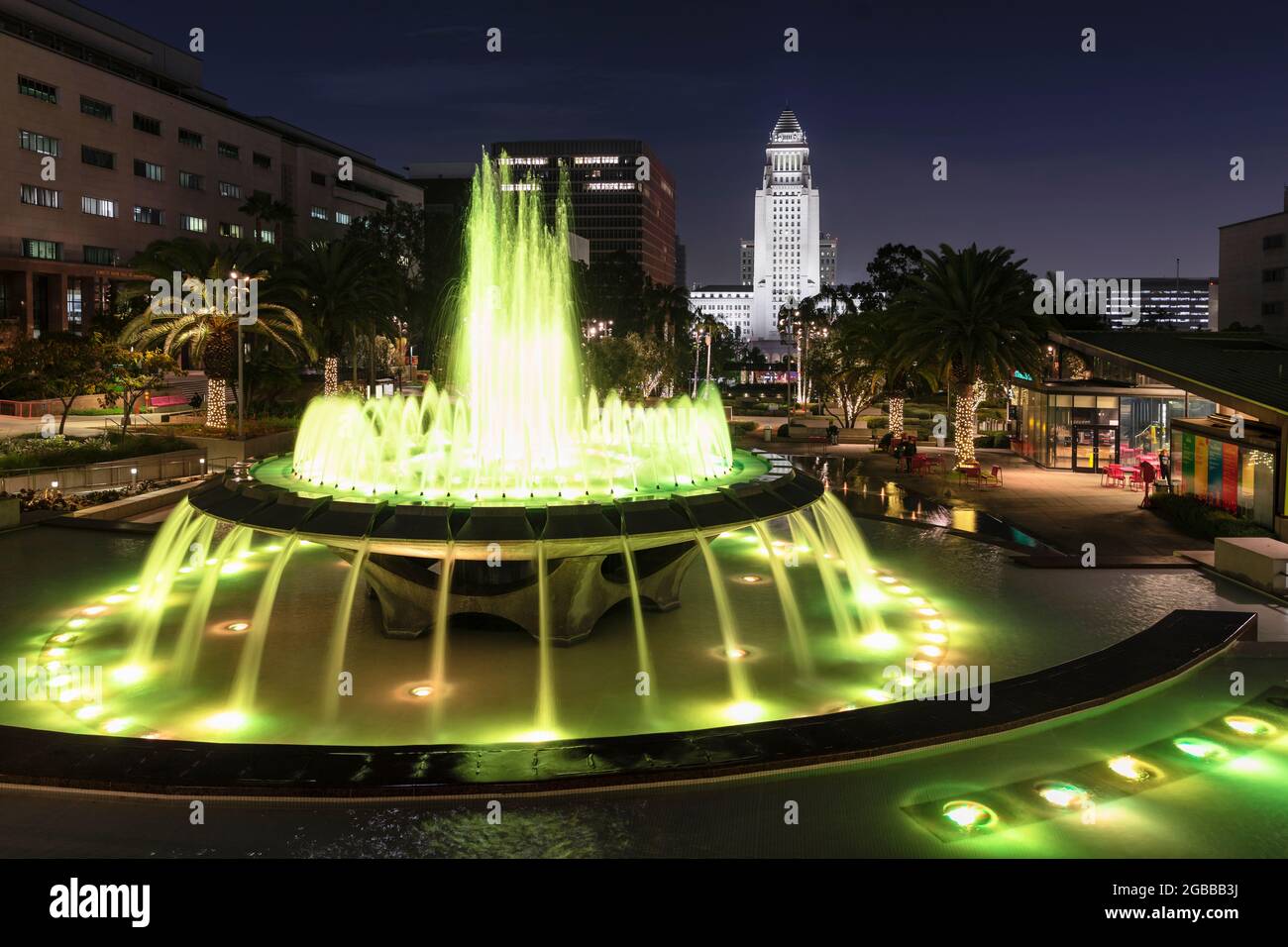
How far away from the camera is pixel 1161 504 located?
88.2 feet

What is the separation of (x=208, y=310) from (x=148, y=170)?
38.1 m

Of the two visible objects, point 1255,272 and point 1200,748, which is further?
point 1255,272

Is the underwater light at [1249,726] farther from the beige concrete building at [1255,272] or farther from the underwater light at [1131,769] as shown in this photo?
the beige concrete building at [1255,272]

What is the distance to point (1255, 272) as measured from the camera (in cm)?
7819

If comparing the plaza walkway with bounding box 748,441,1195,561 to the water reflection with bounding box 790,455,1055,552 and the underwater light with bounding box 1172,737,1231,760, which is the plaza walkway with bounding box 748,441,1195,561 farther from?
the underwater light with bounding box 1172,737,1231,760

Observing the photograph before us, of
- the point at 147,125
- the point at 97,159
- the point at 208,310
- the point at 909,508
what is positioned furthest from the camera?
the point at 147,125

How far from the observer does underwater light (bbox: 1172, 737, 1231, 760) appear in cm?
1049

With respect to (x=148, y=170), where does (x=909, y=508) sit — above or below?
below

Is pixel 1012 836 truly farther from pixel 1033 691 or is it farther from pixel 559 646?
pixel 559 646

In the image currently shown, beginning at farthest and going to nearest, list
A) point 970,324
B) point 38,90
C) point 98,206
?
point 98,206 < point 38,90 < point 970,324

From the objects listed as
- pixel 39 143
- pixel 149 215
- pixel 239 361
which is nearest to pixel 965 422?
pixel 239 361

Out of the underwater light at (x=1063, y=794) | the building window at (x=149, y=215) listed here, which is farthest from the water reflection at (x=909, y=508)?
the building window at (x=149, y=215)

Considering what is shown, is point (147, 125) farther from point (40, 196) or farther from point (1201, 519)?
point (1201, 519)

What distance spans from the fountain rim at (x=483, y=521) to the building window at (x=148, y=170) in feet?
216
